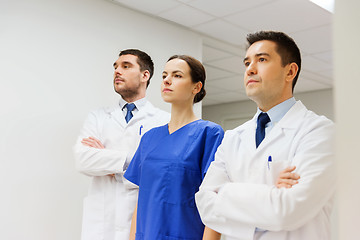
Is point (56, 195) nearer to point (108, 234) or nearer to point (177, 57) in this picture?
point (108, 234)

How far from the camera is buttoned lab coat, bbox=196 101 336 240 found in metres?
1.06

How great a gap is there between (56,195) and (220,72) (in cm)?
269

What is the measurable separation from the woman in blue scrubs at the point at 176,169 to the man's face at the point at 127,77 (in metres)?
0.54

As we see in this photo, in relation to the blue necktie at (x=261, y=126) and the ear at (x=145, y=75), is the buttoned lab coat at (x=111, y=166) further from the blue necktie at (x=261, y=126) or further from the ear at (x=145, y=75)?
the blue necktie at (x=261, y=126)

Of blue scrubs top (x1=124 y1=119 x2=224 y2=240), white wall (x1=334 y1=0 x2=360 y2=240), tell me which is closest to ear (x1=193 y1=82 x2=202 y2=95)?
blue scrubs top (x1=124 y1=119 x2=224 y2=240)

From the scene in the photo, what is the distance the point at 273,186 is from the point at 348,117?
0.78 metres

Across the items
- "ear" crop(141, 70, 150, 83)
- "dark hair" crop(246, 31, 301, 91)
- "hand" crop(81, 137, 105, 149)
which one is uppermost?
"ear" crop(141, 70, 150, 83)

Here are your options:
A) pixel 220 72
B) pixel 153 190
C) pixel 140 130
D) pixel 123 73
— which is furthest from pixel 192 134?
pixel 220 72

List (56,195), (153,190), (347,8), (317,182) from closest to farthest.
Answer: (347,8) < (317,182) < (153,190) < (56,195)

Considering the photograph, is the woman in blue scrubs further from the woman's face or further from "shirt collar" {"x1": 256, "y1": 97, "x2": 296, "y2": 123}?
"shirt collar" {"x1": 256, "y1": 97, "x2": 296, "y2": 123}

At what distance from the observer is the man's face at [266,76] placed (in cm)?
131

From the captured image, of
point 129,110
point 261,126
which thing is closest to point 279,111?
point 261,126

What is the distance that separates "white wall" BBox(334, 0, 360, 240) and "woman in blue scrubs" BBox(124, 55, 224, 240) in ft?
3.59

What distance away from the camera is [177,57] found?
176cm
